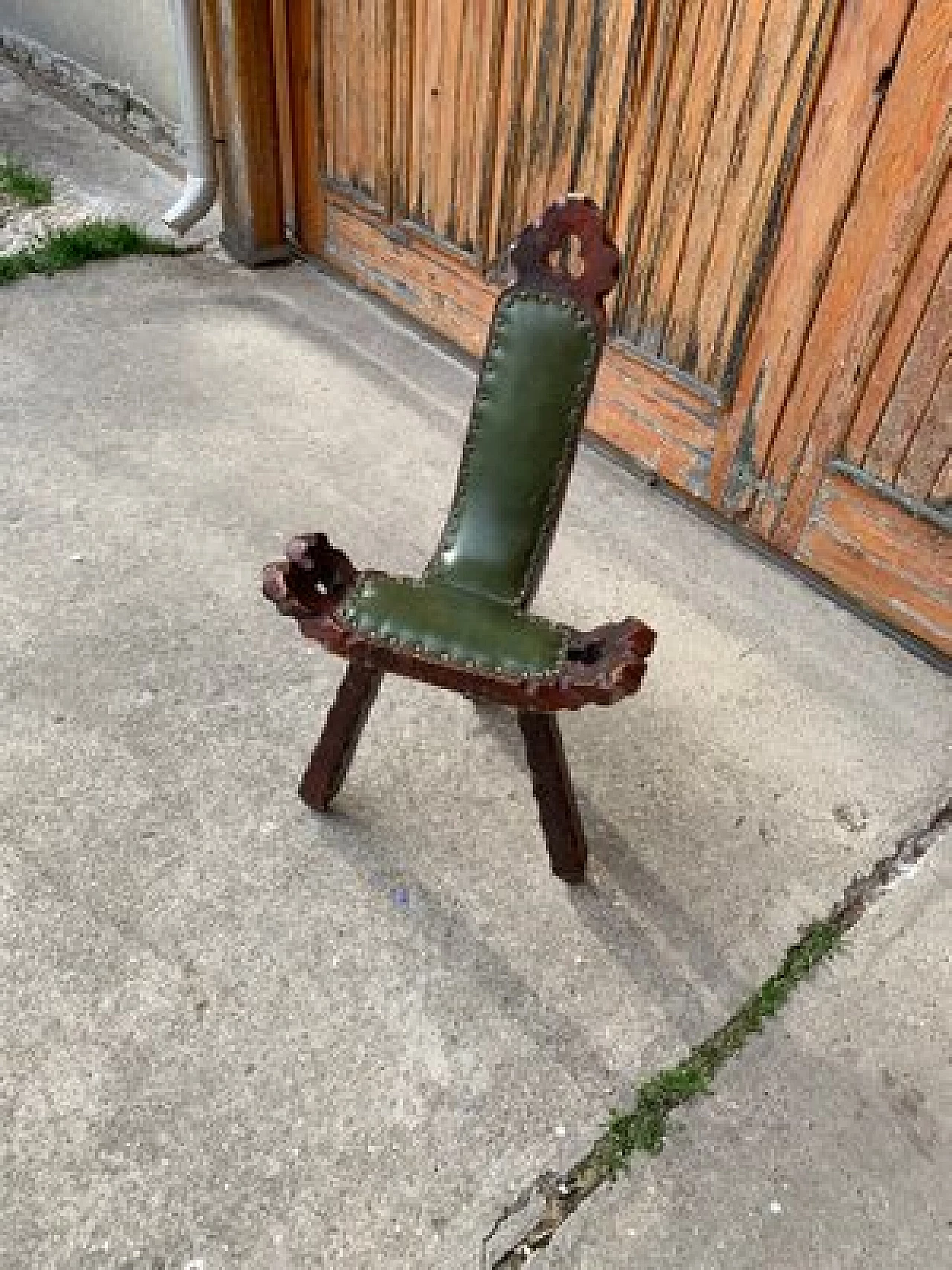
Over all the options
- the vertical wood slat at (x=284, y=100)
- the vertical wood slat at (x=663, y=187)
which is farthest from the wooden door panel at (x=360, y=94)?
the vertical wood slat at (x=663, y=187)

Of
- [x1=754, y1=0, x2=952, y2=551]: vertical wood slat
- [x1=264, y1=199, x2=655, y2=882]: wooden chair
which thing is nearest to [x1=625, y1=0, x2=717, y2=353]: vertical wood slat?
[x1=754, y1=0, x2=952, y2=551]: vertical wood slat

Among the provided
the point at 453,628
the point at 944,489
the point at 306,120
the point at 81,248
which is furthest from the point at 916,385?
the point at 81,248

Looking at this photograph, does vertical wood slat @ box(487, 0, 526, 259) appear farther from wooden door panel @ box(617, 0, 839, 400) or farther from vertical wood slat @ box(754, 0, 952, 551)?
vertical wood slat @ box(754, 0, 952, 551)

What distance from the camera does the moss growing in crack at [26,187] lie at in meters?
4.91

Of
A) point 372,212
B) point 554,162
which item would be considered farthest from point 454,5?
point 372,212

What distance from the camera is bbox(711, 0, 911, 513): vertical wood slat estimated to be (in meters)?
2.52

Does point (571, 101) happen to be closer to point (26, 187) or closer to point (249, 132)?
point (249, 132)

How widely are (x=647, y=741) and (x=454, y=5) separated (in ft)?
8.59

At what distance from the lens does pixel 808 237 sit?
2.82 m

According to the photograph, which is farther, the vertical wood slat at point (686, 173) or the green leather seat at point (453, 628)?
the vertical wood slat at point (686, 173)

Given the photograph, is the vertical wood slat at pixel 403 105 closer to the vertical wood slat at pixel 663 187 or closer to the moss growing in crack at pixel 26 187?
the vertical wood slat at pixel 663 187

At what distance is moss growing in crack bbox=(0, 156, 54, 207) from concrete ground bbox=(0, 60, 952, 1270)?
2.00 m

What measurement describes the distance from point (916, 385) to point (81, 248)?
143 inches

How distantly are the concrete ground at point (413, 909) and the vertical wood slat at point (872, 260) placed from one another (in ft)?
1.27
